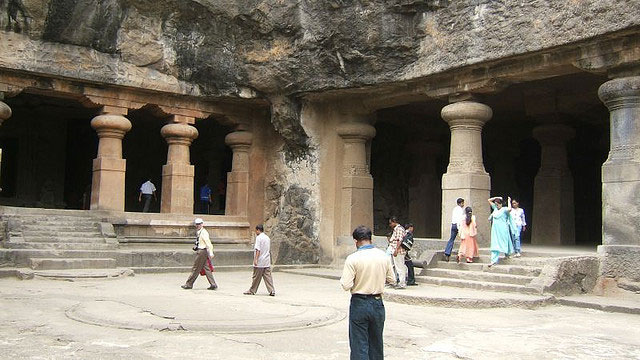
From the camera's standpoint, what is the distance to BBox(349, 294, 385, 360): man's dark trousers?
445cm

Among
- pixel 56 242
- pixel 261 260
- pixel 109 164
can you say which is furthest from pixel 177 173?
pixel 261 260

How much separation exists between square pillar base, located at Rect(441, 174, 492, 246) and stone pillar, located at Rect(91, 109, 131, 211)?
683 cm

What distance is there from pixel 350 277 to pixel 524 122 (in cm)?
1406

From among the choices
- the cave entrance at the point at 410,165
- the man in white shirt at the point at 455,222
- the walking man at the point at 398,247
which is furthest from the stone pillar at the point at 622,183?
the cave entrance at the point at 410,165

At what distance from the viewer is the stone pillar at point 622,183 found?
9.66 m

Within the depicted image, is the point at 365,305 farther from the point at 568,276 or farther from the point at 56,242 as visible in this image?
the point at 56,242

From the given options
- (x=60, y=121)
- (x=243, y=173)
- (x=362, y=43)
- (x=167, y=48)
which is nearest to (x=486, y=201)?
(x=362, y=43)

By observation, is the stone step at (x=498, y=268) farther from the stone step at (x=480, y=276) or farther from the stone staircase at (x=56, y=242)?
the stone staircase at (x=56, y=242)

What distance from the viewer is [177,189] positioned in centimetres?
1488

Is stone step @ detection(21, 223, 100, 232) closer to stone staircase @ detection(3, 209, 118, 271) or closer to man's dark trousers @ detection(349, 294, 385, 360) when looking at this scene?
stone staircase @ detection(3, 209, 118, 271)

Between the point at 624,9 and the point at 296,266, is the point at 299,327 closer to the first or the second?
the point at 624,9

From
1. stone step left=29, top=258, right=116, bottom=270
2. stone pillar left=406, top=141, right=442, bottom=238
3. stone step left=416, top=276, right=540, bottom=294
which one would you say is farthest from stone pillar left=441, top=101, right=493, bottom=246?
stone step left=29, top=258, right=116, bottom=270

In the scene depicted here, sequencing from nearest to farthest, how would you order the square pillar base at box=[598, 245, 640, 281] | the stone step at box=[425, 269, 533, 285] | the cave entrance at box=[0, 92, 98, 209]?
the square pillar base at box=[598, 245, 640, 281] → the stone step at box=[425, 269, 533, 285] → the cave entrance at box=[0, 92, 98, 209]

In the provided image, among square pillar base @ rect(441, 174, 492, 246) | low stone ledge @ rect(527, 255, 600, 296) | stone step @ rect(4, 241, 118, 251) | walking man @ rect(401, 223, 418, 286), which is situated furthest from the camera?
square pillar base @ rect(441, 174, 492, 246)
